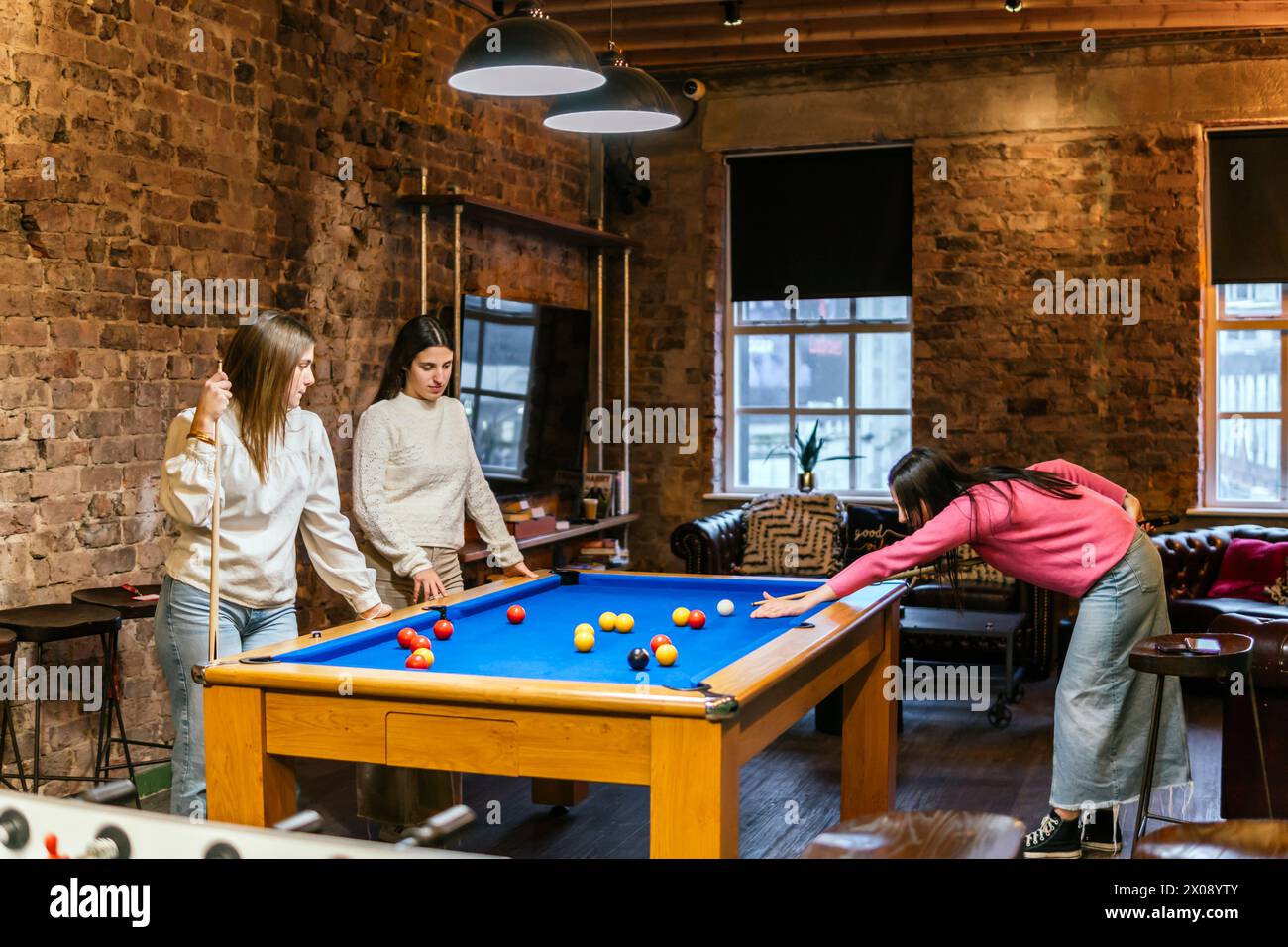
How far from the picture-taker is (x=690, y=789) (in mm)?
2758

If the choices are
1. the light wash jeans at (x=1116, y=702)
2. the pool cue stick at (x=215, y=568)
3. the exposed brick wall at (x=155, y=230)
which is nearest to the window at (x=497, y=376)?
the exposed brick wall at (x=155, y=230)

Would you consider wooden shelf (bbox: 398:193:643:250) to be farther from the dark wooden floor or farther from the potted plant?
the dark wooden floor

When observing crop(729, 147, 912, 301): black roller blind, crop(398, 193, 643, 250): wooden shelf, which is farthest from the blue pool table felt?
crop(729, 147, 912, 301): black roller blind

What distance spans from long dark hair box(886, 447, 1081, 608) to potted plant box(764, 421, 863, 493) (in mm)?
4579

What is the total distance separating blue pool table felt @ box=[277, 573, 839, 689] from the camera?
3.30 metres

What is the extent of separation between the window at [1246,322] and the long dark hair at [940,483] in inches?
182

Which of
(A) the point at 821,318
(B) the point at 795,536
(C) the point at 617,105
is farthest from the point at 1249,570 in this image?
(C) the point at 617,105

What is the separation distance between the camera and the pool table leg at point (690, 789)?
2730mm

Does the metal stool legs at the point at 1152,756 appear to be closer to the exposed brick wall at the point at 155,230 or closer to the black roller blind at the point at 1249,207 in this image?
the exposed brick wall at the point at 155,230

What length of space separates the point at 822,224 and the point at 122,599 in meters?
5.71

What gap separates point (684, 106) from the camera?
9188mm

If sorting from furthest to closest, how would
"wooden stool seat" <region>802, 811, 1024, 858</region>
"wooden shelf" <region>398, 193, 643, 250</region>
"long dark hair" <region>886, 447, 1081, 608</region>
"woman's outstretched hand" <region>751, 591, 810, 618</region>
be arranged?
"wooden shelf" <region>398, 193, 643, 250</region>, "long dark hair" <region>886, 447, 1081, 608</region>, "woman's outstretched hand" <region>751, 591, 810, 618</region>, "wooden stool seat" <region>802, 811, 1024, 858</region>
